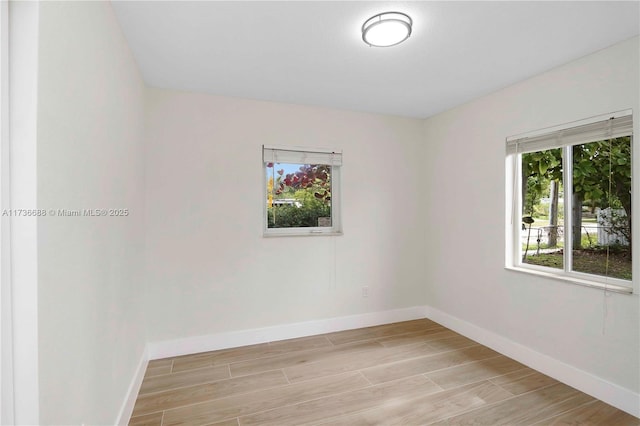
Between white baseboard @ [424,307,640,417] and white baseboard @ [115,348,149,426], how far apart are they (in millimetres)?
3095

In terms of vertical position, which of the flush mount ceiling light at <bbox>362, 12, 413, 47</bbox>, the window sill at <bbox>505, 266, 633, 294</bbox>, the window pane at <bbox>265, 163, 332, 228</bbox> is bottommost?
the window sill at <bbox>505, 266, 633, 294</bbox>

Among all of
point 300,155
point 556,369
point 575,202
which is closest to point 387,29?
point 300,155

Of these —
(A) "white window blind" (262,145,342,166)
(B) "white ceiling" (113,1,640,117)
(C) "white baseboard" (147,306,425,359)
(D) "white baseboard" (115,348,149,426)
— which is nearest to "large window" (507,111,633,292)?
(B) "white ceiling" (113,1,640,117)

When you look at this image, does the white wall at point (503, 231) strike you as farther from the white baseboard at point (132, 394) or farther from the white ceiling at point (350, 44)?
the white baseboard at point (132, 394)

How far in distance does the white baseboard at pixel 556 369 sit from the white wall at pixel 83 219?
123 inches

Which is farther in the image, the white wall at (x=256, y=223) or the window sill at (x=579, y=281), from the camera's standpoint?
the white wall at (x=256, y=223)

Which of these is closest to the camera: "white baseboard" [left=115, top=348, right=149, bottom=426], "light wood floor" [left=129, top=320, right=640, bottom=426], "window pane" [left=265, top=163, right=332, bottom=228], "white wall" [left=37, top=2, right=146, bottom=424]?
"white wall" [left=37, top=2, right=146, bottom=424]

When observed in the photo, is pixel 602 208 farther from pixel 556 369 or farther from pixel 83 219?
pixel 83 219

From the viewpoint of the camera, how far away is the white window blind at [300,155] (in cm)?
325

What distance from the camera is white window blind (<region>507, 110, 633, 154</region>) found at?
2141 mm

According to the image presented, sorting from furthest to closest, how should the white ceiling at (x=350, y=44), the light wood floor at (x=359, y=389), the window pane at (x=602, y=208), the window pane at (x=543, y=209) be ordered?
the window pane at (x=543, y=209) → the window pane at (x=602, y=208) → the light wood floor at (x=359, y=389) → the white ceiling at (x=350, y=44)

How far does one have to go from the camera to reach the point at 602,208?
235 centimetres

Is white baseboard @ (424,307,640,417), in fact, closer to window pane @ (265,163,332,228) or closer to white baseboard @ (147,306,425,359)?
white baseboard @ (147,306,425,359)

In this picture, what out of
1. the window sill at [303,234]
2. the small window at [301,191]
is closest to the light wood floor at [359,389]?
the window sill at [303,234]
